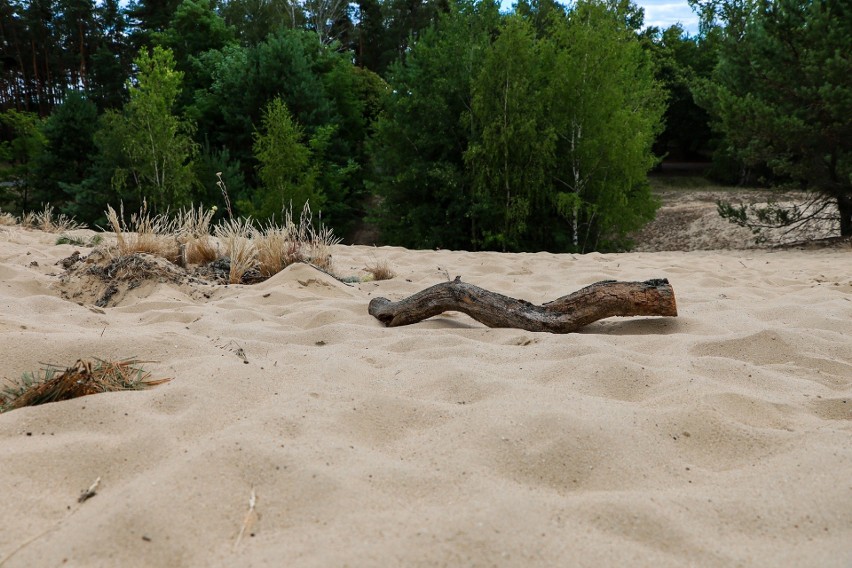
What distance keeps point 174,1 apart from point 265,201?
16.9 meters

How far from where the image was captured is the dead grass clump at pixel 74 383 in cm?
199

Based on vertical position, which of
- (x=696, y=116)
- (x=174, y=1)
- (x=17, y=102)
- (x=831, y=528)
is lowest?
(x=831, y=528)

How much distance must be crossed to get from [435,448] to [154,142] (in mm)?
18965

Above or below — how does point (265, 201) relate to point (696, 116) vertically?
below

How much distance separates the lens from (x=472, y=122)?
14180 mm

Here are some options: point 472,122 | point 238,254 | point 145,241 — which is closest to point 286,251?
point 238,254

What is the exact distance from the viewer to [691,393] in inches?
84.4

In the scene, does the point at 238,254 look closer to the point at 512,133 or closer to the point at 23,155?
the point at 512,133

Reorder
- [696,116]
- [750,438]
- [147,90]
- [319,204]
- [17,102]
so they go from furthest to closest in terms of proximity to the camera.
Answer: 1. [17,102]
2. [696,116]
3. [319,204]
4. [147,90]
5. [750,438]

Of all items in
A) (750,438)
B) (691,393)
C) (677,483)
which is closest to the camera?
(677,483)

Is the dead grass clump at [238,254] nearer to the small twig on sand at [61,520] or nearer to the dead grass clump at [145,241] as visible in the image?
the dead grass clump at [145,241]

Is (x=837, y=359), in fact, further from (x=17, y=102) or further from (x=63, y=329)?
(x=17, y=102)

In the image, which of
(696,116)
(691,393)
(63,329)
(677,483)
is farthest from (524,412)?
(696,116)

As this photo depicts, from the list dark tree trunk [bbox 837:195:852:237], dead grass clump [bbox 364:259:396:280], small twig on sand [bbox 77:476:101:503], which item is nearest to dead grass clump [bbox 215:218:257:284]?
dead grass clump [bbox 364:259:396:280]
